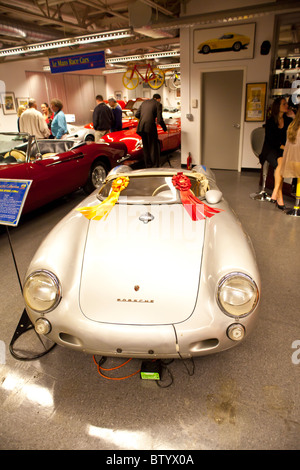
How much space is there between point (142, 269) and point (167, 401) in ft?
2.61

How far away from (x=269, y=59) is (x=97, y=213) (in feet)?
21.4

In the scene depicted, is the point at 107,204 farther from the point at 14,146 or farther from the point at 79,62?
the point at 79,62

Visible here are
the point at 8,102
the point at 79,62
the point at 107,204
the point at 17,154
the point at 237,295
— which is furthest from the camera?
the point at 8,102

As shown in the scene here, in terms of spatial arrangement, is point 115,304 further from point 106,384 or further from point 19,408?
point 19,408

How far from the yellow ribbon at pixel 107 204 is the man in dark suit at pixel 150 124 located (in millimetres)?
4718

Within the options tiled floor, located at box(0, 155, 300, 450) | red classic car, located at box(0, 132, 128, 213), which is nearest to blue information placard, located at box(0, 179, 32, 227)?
tiled floor, located at box(0, 155, 300, 450)

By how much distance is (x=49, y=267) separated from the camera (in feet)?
6.54

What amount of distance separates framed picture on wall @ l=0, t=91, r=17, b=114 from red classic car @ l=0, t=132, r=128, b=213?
9731mm

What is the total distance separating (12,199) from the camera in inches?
98.7

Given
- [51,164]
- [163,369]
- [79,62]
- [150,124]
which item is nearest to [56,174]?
[51,164]

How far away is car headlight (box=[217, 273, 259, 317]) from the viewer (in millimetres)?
1801

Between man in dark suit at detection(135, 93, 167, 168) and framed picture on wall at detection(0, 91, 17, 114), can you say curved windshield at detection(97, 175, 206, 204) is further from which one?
framed picture on wall at detection(0, 91, 17, 114)
